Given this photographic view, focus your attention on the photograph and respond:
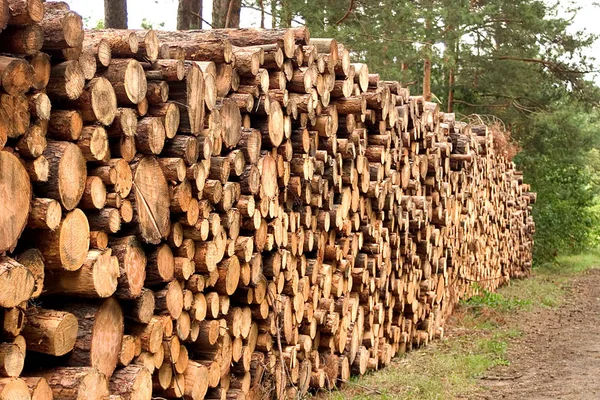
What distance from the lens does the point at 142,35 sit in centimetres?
400

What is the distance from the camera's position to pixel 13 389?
2.82 meters

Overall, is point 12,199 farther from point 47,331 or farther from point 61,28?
point 61,28

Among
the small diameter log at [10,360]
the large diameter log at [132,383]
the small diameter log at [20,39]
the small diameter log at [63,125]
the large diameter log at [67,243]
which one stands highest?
the small diameter log at [20,39]

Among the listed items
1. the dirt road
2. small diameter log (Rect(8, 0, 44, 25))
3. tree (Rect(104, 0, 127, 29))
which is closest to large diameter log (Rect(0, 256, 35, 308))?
small diameter log (Rect(8, 0, 44, 25))

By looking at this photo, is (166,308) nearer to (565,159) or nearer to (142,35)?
(142,35)

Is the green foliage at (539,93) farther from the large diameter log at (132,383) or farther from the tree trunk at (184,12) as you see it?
the large diameter log at (132,383)

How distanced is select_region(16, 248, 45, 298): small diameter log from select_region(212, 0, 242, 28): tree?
10.2m

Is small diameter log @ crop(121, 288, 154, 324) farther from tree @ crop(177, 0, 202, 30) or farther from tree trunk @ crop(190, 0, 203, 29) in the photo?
tree trunk @ crop(190, 0, 203, 29)

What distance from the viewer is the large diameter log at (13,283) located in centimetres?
279

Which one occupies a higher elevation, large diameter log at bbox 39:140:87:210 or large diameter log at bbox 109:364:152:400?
large diameter log at bbox 39:140:87:210

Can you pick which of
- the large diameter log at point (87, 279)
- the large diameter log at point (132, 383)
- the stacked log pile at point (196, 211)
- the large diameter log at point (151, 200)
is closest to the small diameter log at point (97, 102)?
the stacked log pile at point (196, 211)

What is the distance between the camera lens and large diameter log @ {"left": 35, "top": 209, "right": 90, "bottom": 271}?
315 cm

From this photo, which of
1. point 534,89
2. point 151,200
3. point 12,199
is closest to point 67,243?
point 12,199

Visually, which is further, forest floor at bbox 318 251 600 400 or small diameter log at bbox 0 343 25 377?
forest floor at bbox 318 251 600 400
